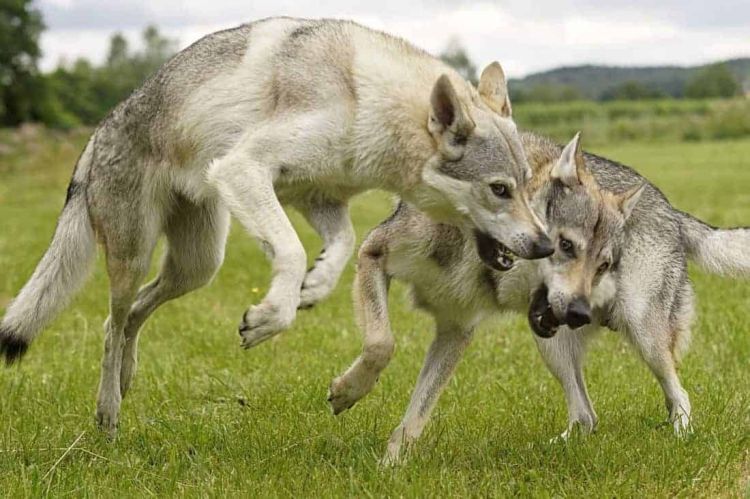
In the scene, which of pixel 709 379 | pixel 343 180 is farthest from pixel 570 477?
pixel 709 379

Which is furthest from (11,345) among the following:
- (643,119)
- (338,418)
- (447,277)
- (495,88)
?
(643,119)

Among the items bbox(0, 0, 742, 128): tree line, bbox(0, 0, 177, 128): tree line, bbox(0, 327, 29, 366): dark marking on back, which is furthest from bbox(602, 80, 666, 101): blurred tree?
bbox(0, 327, 29, 366): dark marking on back

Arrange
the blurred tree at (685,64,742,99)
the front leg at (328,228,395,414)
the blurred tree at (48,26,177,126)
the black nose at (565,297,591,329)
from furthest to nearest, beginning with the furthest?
the blurred tree at (48,26,177,126), the blurred tree at (685,64,742,99), the black nose at (565,297,591,329), the front leg at (328,228,395,414)

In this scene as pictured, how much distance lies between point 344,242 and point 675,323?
1817 millimetres

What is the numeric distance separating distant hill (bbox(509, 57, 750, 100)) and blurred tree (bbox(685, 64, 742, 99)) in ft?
1.90

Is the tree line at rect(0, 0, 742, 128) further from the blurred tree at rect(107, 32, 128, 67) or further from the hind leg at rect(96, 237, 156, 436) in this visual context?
the hind leg at rect(96, 237, 156, 436)

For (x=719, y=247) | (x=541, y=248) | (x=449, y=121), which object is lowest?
(x=719, y=247)

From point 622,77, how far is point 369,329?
4145 centimetres

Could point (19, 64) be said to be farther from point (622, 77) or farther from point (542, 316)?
point (542, 316)

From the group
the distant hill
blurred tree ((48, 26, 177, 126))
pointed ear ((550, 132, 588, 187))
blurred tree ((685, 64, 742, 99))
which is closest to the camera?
pointed ear ((550, 132, 588, 187))

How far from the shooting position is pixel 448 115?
14.7 feet

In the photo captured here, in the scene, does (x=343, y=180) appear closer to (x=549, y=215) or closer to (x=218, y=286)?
(x=549, y=215)

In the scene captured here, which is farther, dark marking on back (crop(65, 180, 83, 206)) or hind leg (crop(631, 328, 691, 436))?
dark marking on back (crop(65, 180, 83, 206))

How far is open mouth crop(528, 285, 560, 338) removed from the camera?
4.85 meters
